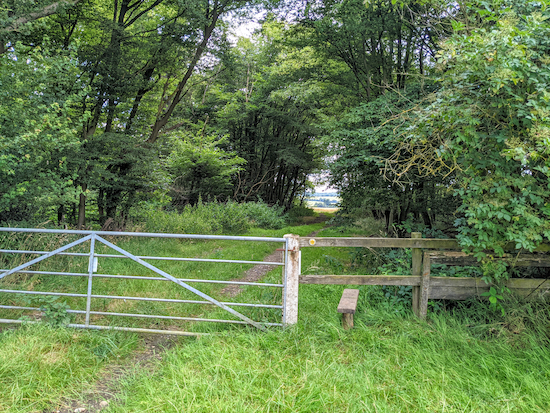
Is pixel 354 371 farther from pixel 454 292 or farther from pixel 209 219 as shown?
pixel 209 219

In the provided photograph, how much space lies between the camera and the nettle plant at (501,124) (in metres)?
3.30

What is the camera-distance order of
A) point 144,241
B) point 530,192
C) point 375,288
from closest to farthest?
1. point 530,192
2. point 375,288
3. point 144,241

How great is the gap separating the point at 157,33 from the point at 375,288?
10114mm

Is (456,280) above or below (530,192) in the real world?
below

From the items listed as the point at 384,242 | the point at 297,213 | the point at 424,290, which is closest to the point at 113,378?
the point at 384,242

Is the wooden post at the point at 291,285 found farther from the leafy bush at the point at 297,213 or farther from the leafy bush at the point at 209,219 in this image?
the leafy bush at the point at 297,213

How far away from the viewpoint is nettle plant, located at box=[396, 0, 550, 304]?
10.8ft

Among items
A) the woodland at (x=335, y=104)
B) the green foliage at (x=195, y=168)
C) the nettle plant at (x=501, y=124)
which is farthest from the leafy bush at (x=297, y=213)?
the nettle plant at (x=501, y=124)

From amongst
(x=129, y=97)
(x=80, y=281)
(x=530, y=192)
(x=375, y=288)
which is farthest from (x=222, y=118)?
(x=530, y=192)

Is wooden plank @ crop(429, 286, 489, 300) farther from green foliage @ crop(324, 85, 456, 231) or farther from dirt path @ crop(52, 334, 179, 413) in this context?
dirt path @ crop(52, 334, 179, 413)

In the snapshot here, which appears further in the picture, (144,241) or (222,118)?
(222,118)

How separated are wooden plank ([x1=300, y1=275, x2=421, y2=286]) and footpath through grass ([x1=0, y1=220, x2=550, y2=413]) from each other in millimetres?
465

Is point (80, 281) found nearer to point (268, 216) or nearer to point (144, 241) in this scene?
point (144, 241)

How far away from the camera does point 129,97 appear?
11047 mm
